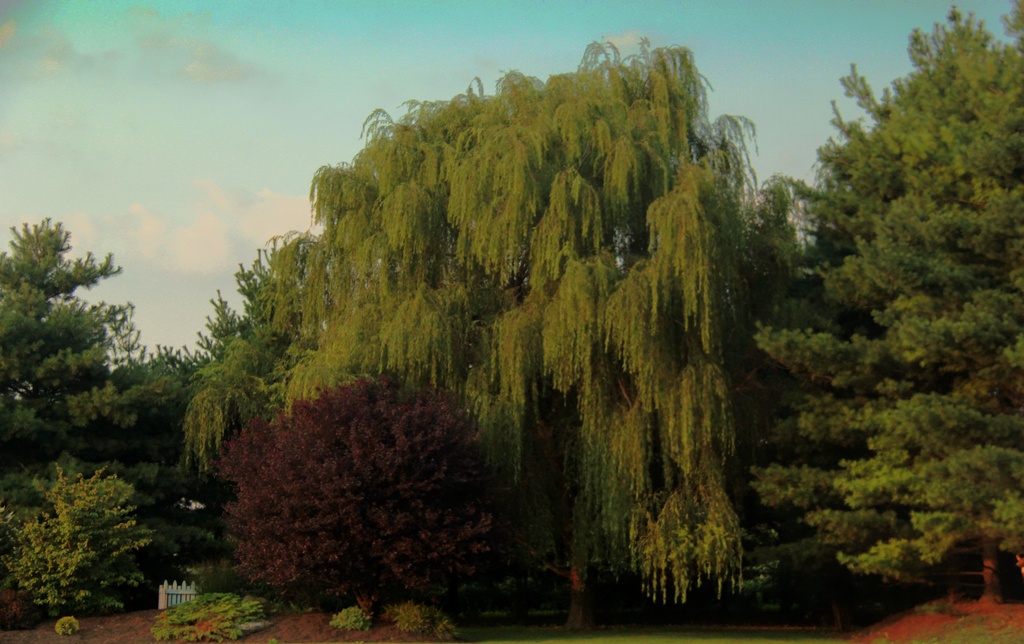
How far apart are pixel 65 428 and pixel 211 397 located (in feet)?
9.97

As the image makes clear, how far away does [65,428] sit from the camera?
21672 millimetres

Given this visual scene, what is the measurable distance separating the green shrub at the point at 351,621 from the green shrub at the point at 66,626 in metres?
4.64

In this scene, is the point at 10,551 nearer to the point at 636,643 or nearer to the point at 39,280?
the point at 39,280

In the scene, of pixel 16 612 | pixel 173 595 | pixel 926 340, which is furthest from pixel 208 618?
pixel 926 340

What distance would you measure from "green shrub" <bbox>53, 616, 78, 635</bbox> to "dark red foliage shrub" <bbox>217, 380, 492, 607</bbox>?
3.13 metres

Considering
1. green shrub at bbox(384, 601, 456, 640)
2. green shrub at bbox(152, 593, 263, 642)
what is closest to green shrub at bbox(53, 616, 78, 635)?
green shrub at bbox(152, 593, 263, 642)

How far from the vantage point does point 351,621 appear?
17.7 meters

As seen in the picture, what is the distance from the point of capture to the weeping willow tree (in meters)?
18.4

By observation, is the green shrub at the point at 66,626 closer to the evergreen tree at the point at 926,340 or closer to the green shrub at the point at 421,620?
the green shrub at the point at 421,620

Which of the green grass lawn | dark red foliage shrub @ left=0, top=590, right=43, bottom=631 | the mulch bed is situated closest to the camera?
the mulch bed

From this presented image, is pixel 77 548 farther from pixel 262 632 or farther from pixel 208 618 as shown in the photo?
pixel 262 632

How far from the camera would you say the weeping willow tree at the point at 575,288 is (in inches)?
723

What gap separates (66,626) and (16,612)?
1228 millimetres

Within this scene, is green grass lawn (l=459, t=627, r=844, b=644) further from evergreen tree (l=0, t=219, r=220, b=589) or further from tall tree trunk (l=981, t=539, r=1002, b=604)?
Result: evergreen tree (l=0, t=219, r=220, b=589)
